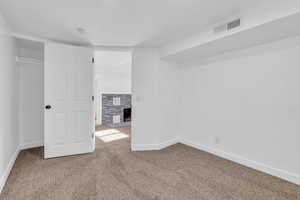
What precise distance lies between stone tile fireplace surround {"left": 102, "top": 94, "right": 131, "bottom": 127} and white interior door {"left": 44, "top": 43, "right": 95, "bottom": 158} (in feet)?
8.57

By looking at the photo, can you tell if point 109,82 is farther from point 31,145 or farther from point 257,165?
point 257,165

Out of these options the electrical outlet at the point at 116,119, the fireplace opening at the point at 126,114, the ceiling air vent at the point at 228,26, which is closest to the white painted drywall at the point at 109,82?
the electrical outlet at the point at 116,119

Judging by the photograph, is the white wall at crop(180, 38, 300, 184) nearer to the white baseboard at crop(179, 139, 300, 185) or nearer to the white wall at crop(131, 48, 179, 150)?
the white baseboard at crop(179, 139, 300, 185)

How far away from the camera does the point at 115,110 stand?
571 cm

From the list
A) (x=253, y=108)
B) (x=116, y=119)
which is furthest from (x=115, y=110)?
(x=253, y=108)

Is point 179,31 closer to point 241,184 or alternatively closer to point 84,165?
point 241,184

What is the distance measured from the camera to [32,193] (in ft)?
5.50

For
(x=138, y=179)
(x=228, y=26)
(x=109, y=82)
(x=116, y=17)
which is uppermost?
(x=116, y=17)

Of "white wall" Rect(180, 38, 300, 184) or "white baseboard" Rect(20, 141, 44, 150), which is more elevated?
"white wall" Rect(180, 38, 300, 184)

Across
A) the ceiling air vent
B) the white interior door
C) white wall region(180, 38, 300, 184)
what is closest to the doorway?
the white interior door

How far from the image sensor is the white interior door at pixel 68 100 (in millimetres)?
2539

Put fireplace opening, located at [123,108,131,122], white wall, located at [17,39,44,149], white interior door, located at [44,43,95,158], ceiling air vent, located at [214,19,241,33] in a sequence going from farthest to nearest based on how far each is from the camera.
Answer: fireplace opening, located at [123,108,131,122], white wall, located at [17,39,44,149], white interior door, located at [44,43,95,158], ceiling air vent, located at [214,19,241,33]

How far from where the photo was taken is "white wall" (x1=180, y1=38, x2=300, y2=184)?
194 centimetres

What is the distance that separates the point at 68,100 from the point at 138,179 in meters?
1.88
